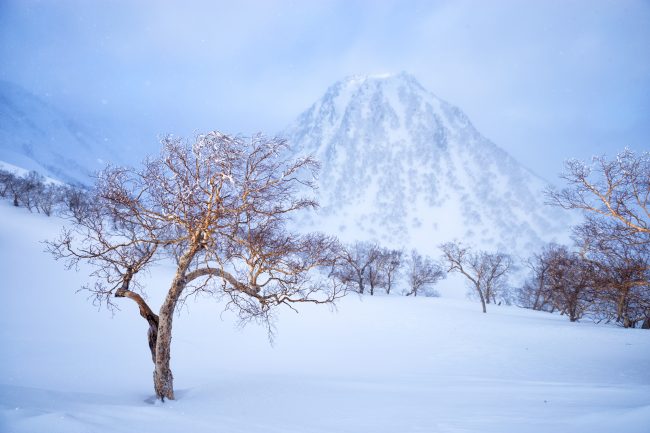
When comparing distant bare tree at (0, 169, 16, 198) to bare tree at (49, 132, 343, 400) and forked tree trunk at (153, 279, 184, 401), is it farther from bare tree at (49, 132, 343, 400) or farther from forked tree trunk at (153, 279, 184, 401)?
forked tree trunk at (153, 279, 184, 401)

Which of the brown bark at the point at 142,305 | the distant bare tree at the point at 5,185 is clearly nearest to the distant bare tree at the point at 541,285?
the brown bark at the point at 142,305

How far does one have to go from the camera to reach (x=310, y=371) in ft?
41.9

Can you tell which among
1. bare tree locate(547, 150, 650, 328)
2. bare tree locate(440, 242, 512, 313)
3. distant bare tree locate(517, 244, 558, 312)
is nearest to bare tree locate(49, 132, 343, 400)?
bare tree locate(547, 150, 650, 328)

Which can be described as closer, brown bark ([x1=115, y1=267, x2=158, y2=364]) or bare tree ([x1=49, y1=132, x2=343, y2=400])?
bare tree ([x1=49, y1=132, x2=343, y2=400])

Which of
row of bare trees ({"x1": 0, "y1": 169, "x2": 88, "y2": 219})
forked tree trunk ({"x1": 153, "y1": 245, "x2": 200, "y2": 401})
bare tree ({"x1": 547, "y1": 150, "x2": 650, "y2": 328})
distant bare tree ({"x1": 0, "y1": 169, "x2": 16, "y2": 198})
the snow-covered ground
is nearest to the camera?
the snow-covered ground

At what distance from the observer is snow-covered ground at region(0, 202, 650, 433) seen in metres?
5.65

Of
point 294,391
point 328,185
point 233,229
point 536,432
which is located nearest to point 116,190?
point 233,229

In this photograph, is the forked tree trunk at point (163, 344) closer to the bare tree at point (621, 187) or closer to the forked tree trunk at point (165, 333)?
the forked tree trunk at point (165, 333)

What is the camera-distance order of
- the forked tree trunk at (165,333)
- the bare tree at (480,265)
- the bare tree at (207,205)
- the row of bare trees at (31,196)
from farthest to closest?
the row of bare trees at (31,196)
the bare tree at (480,265)
the forked tree trunk at (165,333)
the bare tree at (207,205)

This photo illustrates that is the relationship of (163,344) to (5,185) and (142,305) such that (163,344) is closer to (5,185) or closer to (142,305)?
(142,305)

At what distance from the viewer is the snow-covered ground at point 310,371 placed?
5652mm

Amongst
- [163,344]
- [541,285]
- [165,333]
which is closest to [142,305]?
[165,333]

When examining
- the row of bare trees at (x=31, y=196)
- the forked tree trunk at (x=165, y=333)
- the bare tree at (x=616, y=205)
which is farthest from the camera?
the row of bare trees at (x=31, y=196)

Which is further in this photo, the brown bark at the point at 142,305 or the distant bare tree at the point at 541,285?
the distant bare tree at the point at 541,285
